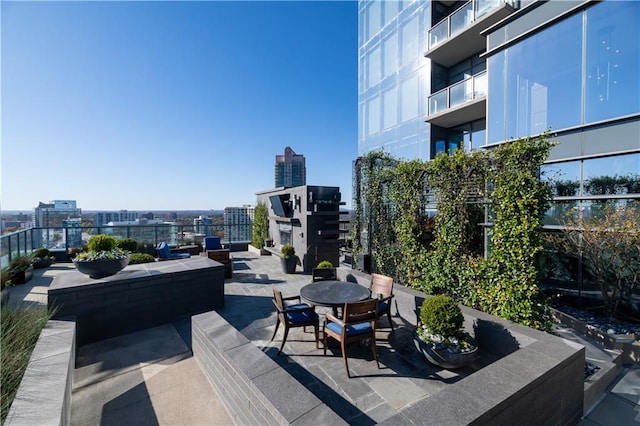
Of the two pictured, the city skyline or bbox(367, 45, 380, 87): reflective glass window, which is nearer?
the city skyline

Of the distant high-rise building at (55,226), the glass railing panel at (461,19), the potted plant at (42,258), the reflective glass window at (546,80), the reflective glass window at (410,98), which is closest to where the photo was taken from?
the reflective glass window at (546,80)

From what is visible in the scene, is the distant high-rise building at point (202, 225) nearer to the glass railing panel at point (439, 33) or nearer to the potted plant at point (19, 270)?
the potted plant at point (19, 270)

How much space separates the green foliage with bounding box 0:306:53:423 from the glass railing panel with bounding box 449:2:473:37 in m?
11.7

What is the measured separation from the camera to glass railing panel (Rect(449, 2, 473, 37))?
815cm

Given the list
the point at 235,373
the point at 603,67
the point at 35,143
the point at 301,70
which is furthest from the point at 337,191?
the point at 35,143

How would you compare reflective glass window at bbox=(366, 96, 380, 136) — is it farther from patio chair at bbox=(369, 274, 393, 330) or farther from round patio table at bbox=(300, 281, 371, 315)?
round patio table at bbox=(300, 281, 371, 315)

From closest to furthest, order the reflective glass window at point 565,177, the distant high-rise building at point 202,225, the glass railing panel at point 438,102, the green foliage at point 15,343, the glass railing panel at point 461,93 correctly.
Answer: the green foliage at point 15,343 → the reflective glass window at point 565,177 → the glass railing panel at point 461,93 → the glass railing panel at point 438,102 → the distant high-rise building at point 202,225

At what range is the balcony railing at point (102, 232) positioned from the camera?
27.1ft

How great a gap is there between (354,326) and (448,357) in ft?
3.68

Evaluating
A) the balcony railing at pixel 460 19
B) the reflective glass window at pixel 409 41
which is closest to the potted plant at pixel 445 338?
the balcony railing at pixel 460 19

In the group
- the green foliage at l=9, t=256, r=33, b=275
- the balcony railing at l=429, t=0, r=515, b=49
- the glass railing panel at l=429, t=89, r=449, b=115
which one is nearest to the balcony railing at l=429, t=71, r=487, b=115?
the glass railing panel at l=429, t=89, r=449, b=115

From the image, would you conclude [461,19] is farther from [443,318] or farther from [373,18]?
[443,318]

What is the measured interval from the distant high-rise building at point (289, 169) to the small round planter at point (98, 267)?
143 feet

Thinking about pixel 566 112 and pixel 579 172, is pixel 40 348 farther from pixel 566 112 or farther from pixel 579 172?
pixel 566 112
